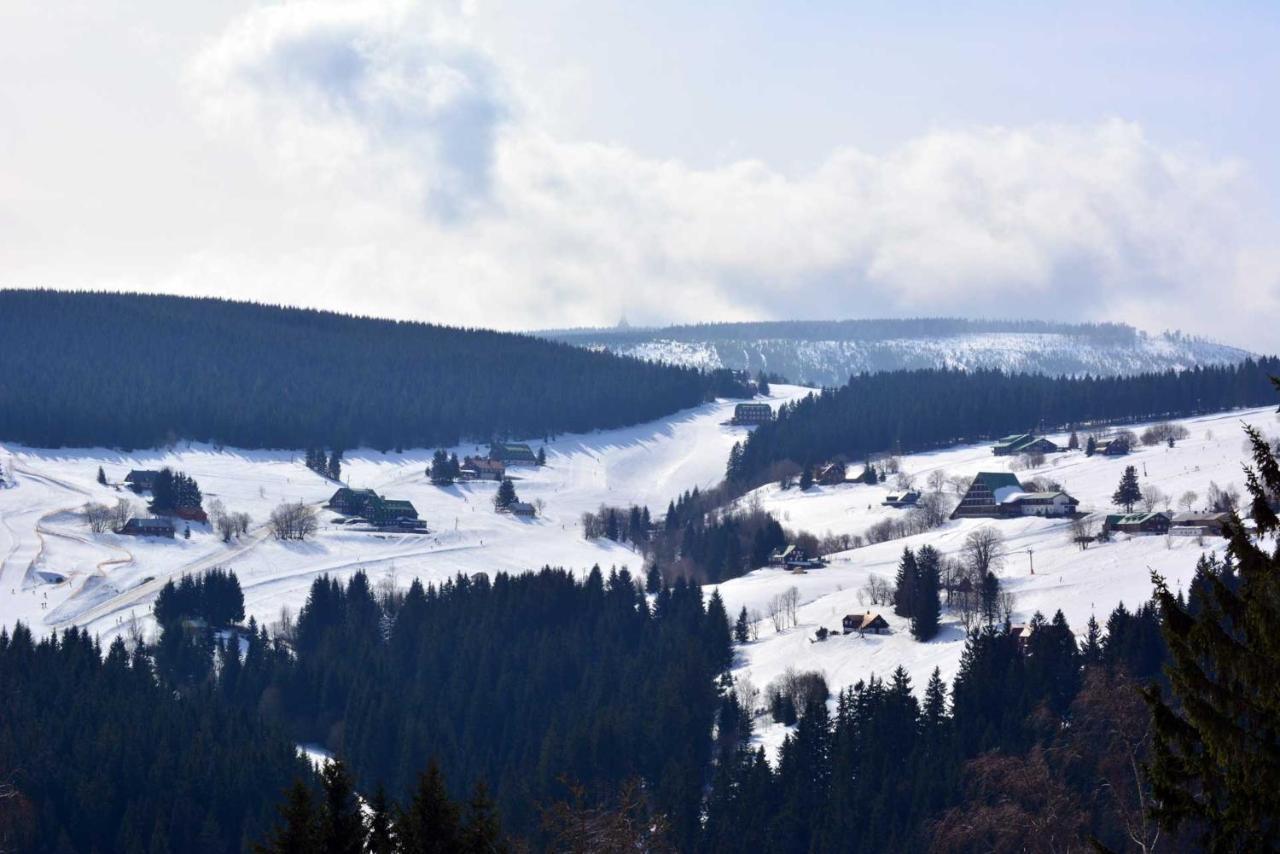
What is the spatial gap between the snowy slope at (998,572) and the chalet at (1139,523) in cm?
225

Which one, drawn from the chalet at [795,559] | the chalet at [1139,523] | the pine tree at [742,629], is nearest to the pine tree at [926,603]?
the pine tree at [742,629]

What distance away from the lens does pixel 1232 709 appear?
62.6 ft

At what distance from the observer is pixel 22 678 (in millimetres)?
95750

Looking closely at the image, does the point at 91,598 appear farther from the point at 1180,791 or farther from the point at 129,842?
the point at 1180,791

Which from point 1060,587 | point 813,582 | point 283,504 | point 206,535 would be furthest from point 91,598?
point 1060,587

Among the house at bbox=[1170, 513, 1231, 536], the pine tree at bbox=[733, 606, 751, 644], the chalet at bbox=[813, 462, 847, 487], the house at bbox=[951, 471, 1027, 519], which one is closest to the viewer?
the pine tree at bbox=[733, 606, 751, 644]

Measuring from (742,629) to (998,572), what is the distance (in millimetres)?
18386

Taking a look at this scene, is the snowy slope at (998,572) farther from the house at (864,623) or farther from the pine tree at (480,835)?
the pine tree at (480,835)

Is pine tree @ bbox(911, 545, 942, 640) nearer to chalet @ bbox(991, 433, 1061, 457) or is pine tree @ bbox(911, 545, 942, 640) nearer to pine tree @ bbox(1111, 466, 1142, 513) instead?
pine tree @ bbox(1111, 466, 1142, 513)

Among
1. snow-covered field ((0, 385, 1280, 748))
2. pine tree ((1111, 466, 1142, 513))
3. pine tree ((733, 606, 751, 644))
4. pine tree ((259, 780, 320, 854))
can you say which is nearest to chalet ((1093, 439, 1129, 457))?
snow-covered field ((0, 385, 1280, 748))

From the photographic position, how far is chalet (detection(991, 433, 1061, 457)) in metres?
184

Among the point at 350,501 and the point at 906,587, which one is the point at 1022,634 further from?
the point at 350,501

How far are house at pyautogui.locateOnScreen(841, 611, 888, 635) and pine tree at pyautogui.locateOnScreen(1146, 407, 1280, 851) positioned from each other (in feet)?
289

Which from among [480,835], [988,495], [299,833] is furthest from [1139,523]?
[299,833]
